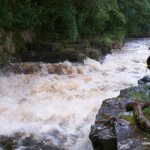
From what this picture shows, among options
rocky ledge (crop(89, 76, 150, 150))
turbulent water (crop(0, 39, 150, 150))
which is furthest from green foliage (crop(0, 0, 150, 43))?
rocky ledge (crop(89, 76, 150, 150))

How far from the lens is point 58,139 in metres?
7.37

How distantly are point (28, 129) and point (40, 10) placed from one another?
307 inches

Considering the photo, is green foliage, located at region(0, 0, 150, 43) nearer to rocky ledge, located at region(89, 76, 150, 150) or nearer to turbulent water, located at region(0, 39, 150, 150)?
turbulent water, located at region(0, 39, 150, 150)

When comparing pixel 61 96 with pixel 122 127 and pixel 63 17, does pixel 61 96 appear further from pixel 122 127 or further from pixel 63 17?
pixel 63 17

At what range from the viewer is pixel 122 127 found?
5551 mm

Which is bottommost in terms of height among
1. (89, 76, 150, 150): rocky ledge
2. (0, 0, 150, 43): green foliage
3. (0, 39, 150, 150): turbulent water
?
(0, 39, 150, 150): turbulent water

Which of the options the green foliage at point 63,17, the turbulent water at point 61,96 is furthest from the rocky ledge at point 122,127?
the green foliage at point 63,17

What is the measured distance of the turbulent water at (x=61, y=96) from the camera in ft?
25.7

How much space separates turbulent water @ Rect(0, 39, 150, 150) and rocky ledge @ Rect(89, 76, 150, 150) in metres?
0.86

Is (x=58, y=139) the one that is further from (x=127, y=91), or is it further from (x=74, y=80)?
(x=74, y=80)

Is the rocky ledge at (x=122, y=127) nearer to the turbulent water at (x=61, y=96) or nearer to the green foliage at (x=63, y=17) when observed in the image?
the turbulent water at (x=61, y=96)

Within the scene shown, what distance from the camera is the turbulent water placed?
25.7ft

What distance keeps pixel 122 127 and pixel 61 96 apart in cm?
468

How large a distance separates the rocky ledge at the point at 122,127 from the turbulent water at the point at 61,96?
0.86 metres
